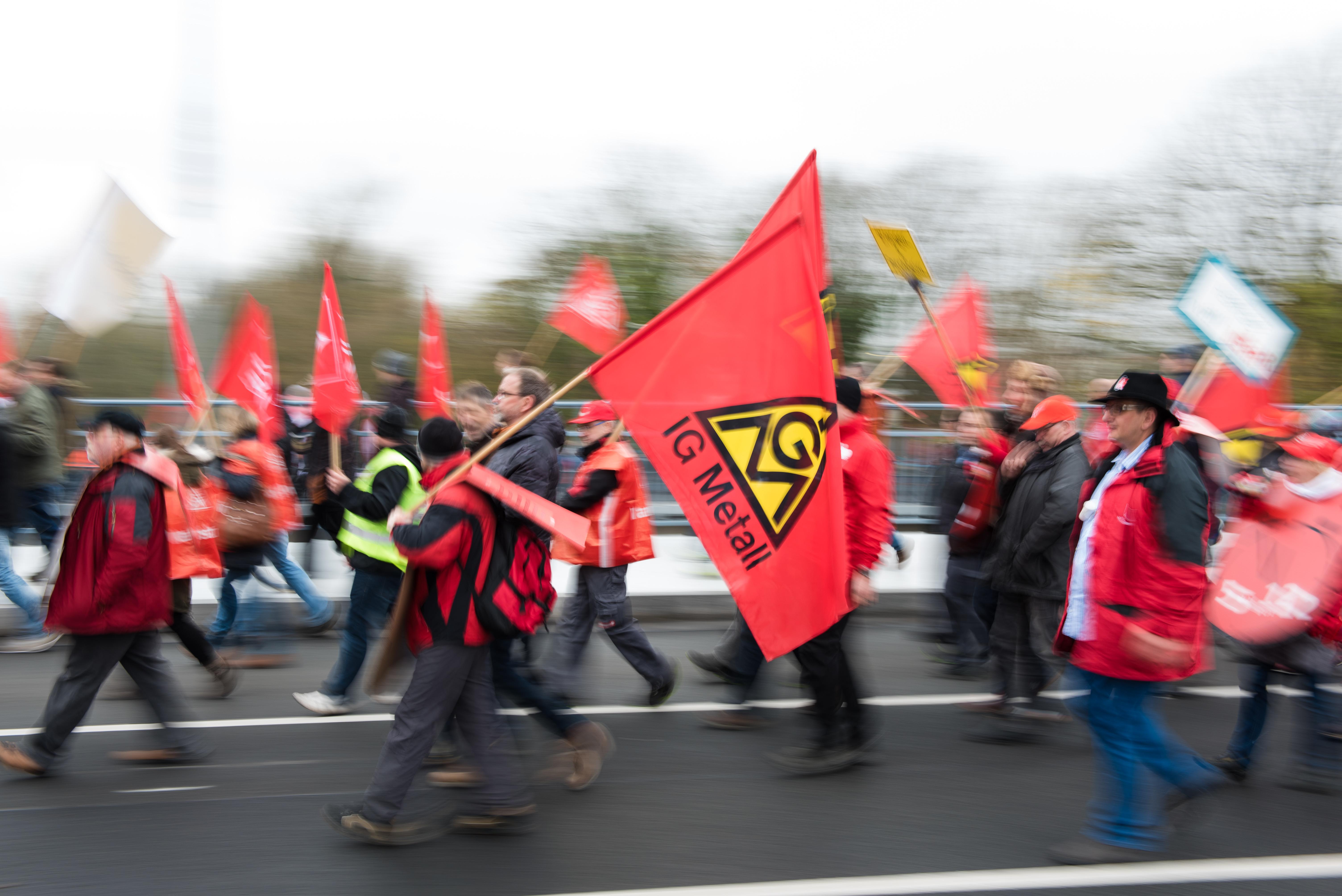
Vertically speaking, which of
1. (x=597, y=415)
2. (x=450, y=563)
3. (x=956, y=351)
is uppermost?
(x=956, y=351)

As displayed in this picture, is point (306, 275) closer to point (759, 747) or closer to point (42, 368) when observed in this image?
point (42, 368)

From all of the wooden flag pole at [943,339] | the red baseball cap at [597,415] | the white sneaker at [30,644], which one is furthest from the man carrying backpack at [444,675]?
the white sneaker at [30,644]

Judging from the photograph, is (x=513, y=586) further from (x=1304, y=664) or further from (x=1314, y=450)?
(x=1314, y=450)

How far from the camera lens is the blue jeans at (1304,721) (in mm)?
4871

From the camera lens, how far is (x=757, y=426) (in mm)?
4117

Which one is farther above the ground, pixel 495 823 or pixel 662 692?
pixel 495 823

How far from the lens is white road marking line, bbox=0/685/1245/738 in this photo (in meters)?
5.49

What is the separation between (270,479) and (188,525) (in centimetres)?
163

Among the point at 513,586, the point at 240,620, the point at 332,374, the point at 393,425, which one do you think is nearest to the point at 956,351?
the point at 332,374

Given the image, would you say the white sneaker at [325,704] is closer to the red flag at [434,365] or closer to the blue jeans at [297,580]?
the blue jeans at [297,580]

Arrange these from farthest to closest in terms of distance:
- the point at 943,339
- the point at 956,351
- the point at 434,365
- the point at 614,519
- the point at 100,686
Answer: the point at 434,365
the point at 956,351
the point at 943,339
the point at 614,519
the point at 100,686

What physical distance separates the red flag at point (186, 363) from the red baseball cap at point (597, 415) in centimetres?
271

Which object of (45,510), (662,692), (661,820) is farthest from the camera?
(45,510)

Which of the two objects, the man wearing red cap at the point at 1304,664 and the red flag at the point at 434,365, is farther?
the red flag at the point at 434,365
